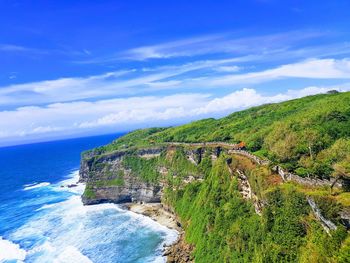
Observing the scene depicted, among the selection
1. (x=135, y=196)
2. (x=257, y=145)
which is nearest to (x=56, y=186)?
(x=135, y=196)

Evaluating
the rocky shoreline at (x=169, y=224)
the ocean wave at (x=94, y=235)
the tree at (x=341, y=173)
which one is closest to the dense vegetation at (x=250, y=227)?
the rocky shoreline at (x=169, y=224)

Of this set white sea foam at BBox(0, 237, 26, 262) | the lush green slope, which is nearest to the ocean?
white sea foam at BBox(0, 237, 26, 262)

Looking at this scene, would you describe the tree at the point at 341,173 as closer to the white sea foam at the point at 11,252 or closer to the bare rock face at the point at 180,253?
the bare rock face at the point at 180,253

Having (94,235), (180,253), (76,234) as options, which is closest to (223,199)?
(180,253)

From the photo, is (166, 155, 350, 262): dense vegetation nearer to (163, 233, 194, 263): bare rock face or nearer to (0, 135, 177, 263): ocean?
(163, 233, 194, 263): bare rock face

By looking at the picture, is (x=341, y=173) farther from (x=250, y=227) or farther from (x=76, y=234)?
(x=76, y=234)

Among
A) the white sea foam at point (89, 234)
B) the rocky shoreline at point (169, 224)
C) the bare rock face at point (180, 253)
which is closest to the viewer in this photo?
the bare rock face at point (180, 253)
